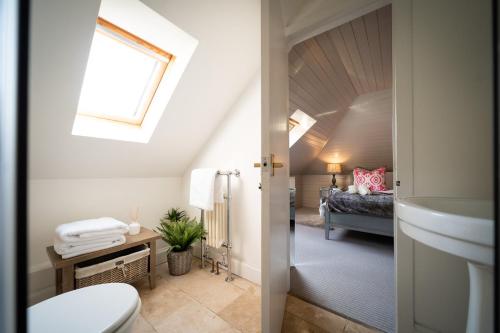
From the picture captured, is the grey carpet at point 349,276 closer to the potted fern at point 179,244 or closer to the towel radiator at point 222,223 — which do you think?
the towel radiator at point 222,223

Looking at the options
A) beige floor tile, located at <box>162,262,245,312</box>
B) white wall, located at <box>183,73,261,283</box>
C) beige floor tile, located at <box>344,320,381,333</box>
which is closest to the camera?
beige floor tile, located at <box>344,320,381,333</box>

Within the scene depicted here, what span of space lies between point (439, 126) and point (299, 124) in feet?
7.68

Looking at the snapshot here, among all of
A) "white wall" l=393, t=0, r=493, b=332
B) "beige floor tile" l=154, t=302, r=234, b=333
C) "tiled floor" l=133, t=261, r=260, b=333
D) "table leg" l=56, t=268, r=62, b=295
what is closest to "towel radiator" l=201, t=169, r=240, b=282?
"tiled floor" l=133, t=261, r=260, b=333

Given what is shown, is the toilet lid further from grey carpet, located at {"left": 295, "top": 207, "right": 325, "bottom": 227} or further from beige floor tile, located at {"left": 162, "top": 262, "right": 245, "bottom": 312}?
grey carpet, located at {"left": 295, "top": 207, "right": 325, "bottom": 227}

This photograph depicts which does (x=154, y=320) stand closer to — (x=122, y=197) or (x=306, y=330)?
(x=306, y=330)

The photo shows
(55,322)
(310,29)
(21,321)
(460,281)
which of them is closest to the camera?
(21,321)

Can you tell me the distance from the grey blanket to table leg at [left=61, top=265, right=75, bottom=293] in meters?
2.75

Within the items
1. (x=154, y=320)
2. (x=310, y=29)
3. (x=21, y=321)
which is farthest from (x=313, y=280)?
(x=310, y=29)

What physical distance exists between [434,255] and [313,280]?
982 millimetres

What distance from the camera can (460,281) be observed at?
0.87 metres

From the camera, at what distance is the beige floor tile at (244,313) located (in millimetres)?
1149

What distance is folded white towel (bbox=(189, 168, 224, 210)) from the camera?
67.0 inches

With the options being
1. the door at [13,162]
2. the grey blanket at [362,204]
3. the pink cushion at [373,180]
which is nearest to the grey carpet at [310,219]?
the grey blanket at [362,204]

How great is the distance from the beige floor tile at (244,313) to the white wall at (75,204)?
1.08 m
